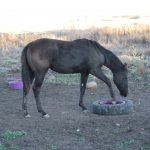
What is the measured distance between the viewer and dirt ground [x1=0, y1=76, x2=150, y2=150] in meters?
7.18

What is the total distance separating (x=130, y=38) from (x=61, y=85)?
9680mm

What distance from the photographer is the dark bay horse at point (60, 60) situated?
9.29 metres

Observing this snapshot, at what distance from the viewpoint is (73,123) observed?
8492 millimetres

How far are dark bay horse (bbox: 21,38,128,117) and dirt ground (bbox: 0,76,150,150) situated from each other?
0.46 metres

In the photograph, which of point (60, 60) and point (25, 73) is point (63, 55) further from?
point (25, 73)

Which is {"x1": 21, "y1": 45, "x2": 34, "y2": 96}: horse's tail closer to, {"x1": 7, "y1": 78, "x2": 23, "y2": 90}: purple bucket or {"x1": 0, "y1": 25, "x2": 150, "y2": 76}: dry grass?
→ {"x1": 7, "y1": 78, "x2": 23, "y2": 90}: purple bucket

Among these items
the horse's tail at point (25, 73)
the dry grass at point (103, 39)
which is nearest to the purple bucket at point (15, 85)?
the horse's tail at point (25, 73)

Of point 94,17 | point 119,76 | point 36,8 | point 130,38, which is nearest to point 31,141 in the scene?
point 119,76

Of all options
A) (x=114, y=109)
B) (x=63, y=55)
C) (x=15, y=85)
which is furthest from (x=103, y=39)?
(x=114, y=109)

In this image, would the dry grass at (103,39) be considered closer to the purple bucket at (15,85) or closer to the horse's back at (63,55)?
the purple bucket at (15,85)

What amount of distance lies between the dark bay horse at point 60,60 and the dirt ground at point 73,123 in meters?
0.46

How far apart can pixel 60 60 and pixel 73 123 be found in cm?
158

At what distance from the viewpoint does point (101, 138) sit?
7.49m

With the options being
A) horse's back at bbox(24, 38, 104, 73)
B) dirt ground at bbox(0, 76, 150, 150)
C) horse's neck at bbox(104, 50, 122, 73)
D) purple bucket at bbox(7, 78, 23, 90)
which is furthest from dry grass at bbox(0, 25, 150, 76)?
horse's back at bbox(24, 38, 104, 73)
